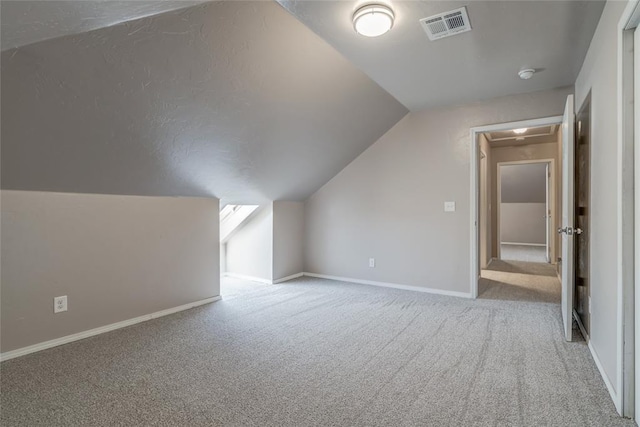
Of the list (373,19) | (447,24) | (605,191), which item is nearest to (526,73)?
(447,24)

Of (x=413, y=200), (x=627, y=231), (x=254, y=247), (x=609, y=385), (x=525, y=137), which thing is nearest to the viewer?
(x=627, y=231)

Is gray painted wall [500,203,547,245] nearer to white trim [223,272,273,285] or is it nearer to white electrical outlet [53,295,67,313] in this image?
white trim [223,272,273,285]

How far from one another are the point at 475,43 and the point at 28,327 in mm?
3805

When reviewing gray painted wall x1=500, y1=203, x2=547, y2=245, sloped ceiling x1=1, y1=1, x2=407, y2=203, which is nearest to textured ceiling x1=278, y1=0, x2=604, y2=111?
sloped ceiling x1=1, y1=1, x2=407, y2=203

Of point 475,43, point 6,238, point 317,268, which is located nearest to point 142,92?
point 6,238

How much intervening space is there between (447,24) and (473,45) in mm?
416

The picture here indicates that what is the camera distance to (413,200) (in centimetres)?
408

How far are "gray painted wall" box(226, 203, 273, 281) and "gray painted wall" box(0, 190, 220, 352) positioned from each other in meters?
1.01

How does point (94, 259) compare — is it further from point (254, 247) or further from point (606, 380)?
point (606, 380)

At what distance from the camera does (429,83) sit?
317cm

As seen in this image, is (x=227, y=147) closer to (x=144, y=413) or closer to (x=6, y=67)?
(x=6, y=67)

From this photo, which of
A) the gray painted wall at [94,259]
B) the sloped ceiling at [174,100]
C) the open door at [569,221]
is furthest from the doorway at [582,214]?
the gray painted wall at [94,259]

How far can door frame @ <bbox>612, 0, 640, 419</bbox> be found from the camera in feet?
5.11

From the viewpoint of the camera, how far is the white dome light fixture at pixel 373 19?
195cm
